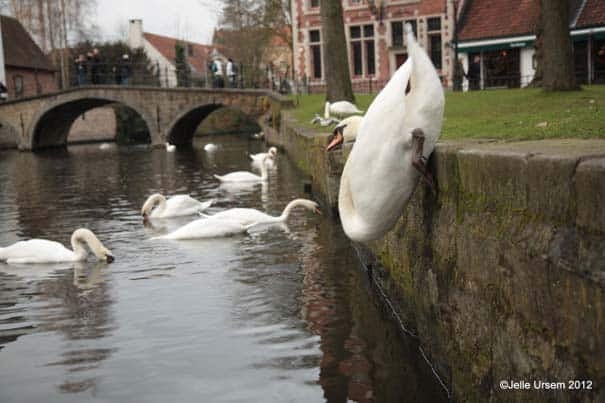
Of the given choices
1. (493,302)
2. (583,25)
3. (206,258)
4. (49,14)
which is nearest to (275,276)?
(206,258)

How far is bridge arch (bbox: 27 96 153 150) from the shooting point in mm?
40406

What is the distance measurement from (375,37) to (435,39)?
3149mm

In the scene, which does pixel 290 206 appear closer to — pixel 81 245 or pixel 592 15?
pixel 81 245

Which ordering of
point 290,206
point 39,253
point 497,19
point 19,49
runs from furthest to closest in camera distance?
point 19,49 < point 497,19 < point 290,206 < point 39,253

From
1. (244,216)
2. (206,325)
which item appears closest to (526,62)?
(244,216)

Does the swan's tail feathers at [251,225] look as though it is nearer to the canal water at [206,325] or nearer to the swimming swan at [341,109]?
the canal water at [206,325]

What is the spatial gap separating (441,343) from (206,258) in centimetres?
466

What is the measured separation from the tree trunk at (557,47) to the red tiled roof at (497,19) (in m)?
18.6

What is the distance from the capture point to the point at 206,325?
20.9 ft

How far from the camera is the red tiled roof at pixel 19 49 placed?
51219 millimetres

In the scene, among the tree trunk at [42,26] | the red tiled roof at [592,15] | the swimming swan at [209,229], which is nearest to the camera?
the swimming swan at [209,229]

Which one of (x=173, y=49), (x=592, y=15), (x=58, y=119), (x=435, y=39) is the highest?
(x=173, y=49)

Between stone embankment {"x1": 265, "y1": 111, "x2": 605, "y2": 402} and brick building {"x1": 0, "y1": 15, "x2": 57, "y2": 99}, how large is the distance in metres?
48.6

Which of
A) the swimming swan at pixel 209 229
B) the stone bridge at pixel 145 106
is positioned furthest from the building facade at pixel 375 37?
the swimming swan at pixel 209 229
